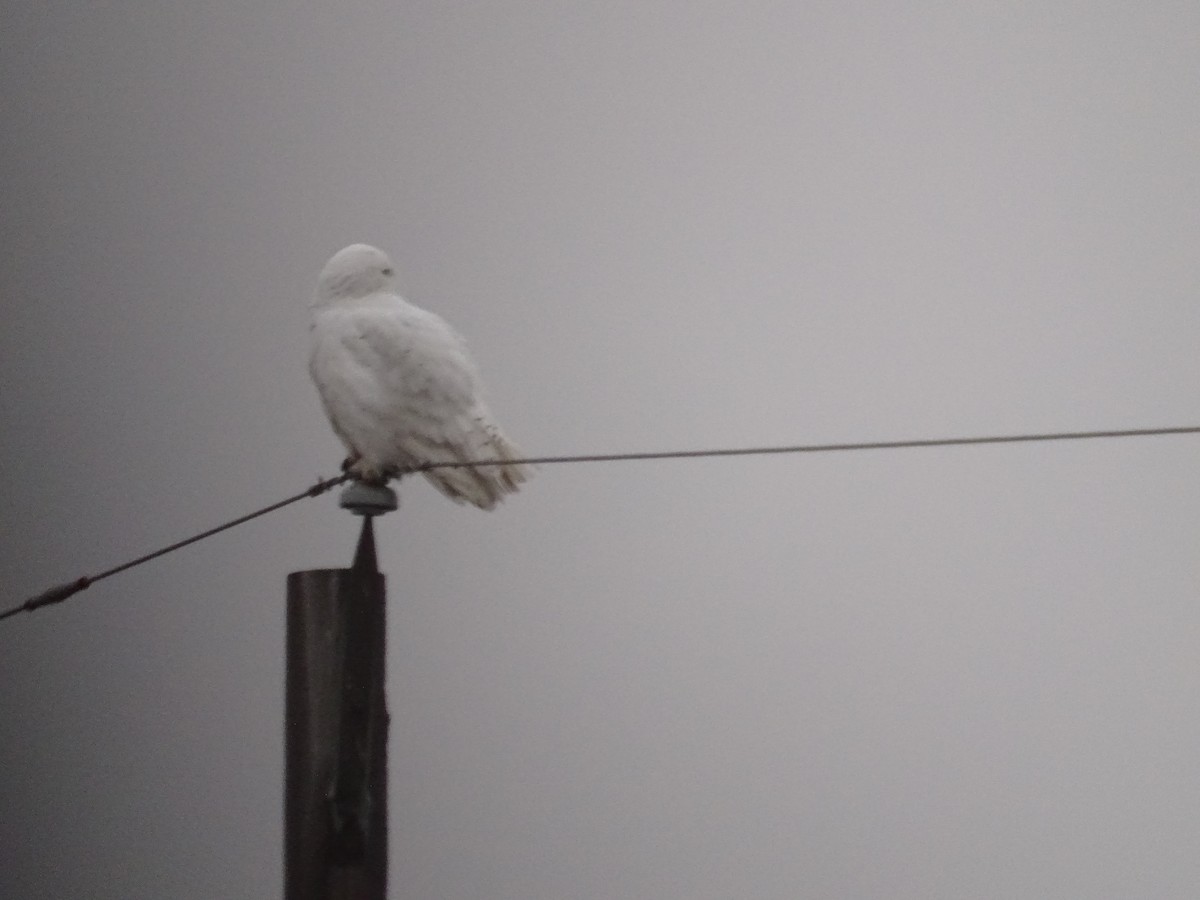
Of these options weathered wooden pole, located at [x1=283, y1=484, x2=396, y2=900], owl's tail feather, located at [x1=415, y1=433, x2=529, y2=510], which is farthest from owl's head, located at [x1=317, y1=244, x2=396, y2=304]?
weathered wooden pole, located at [x1=283, y1=484, x2=396, y2=900]

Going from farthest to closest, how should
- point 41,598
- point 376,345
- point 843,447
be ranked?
point 376,345
point 41,598
point 843,447

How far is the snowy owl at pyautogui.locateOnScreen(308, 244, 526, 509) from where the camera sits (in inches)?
66.6

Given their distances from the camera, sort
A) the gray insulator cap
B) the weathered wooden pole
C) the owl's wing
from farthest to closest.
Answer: the owl's wing, the gray insulator cap, the weathered wooden pole

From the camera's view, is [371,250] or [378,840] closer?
[378,840]

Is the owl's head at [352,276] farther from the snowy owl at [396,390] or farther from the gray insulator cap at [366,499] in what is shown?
the gray insulator cap at [366,499]

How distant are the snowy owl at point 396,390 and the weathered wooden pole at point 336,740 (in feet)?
1.06

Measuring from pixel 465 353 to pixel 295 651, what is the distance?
0.54m

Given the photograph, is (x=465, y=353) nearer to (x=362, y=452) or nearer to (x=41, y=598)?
(x=362, y=452)

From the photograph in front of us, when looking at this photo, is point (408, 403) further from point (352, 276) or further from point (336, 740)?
Answer: point (336, 740)

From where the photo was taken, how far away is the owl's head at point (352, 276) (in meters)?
1.75

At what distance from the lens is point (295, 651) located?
1.37 meters

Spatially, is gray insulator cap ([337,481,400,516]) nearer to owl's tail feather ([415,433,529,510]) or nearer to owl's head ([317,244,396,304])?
owl's tail feather ([415,433,529,510])

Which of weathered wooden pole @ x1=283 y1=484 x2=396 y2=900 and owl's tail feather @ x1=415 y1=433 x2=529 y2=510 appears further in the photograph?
owl's tail feather @ x1=415 y1=433 x2=529 y2=510

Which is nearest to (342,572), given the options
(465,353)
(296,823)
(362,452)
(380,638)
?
(380,638)
